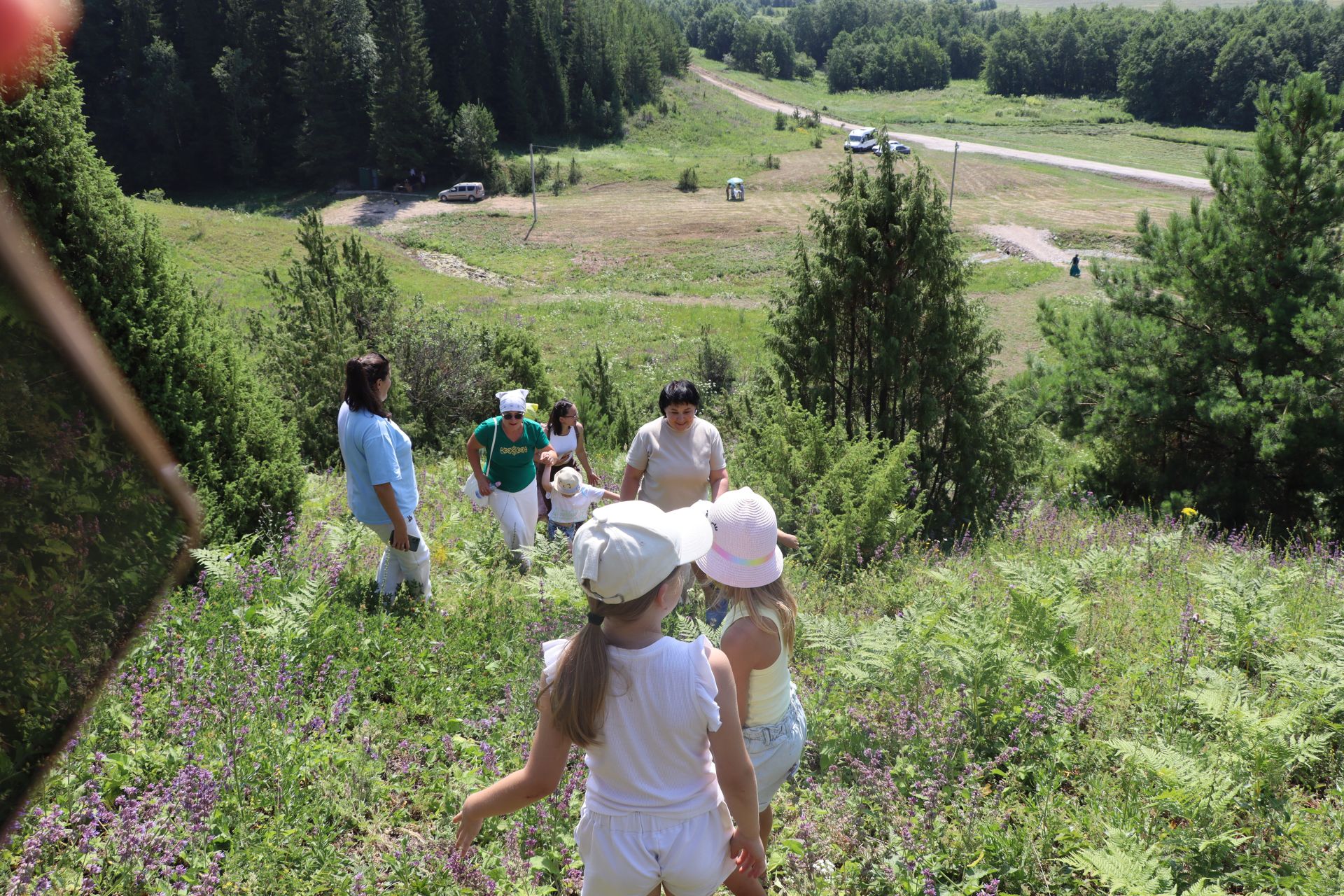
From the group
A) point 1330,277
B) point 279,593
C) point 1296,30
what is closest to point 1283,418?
point 1330,277

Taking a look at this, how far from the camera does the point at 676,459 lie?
5695 mm

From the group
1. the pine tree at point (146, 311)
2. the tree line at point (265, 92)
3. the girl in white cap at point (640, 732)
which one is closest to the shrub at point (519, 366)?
the pine tree at point (146, 311)

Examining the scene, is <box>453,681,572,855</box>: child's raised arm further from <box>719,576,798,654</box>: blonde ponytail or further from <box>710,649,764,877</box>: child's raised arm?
<box>719,576,798,654</box>: blonde ponytail

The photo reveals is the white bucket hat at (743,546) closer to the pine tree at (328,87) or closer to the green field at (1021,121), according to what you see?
the green field at (1021,121)

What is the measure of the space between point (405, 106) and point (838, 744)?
234 ft

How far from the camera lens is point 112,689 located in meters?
4.10

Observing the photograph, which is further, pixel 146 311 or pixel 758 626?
pixel 146 311

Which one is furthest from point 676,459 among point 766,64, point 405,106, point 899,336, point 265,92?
point 766,64

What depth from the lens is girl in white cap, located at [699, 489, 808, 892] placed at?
9.50ft

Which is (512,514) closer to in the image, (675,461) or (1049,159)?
(675,461)

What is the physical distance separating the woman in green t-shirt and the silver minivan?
5779 cm

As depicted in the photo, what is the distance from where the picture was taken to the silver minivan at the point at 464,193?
60.2 m

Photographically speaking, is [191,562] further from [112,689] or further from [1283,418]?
[1283,418]

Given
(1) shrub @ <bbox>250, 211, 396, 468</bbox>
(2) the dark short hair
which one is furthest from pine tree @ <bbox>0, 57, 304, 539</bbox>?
(1) shrub @ <bbox>250, 211, 396, 468</bbox>
